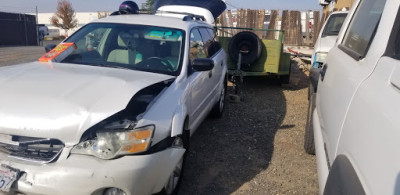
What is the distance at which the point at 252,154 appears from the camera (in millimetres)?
4309

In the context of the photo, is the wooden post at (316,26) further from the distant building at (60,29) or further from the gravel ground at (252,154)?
Answer: the distant building at (60,29)

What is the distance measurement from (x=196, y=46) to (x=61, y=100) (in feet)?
7.21

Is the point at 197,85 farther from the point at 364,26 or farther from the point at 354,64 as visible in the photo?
the point at 354,64

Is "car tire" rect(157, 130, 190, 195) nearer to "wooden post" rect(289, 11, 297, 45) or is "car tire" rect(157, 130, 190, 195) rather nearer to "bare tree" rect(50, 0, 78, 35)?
"wooden post" rect(289, 11, 297, 45)

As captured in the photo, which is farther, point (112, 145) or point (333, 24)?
point (333, 24)

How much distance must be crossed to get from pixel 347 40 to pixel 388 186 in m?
1.98

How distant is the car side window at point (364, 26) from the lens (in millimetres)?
2030

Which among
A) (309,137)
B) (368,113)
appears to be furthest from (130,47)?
(368,113)

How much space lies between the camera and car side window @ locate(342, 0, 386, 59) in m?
2.03

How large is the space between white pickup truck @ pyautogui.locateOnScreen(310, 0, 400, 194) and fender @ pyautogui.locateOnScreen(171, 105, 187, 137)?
3.67 ft

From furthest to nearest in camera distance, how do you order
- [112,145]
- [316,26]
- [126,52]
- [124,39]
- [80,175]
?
[316,26], [124,39], [126,52], [112,145], [80,175]

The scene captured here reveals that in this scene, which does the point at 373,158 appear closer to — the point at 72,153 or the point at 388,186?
the point at 388,186

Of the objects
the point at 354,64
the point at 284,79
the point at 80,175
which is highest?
the point at 354,64

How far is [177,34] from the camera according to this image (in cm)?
402
